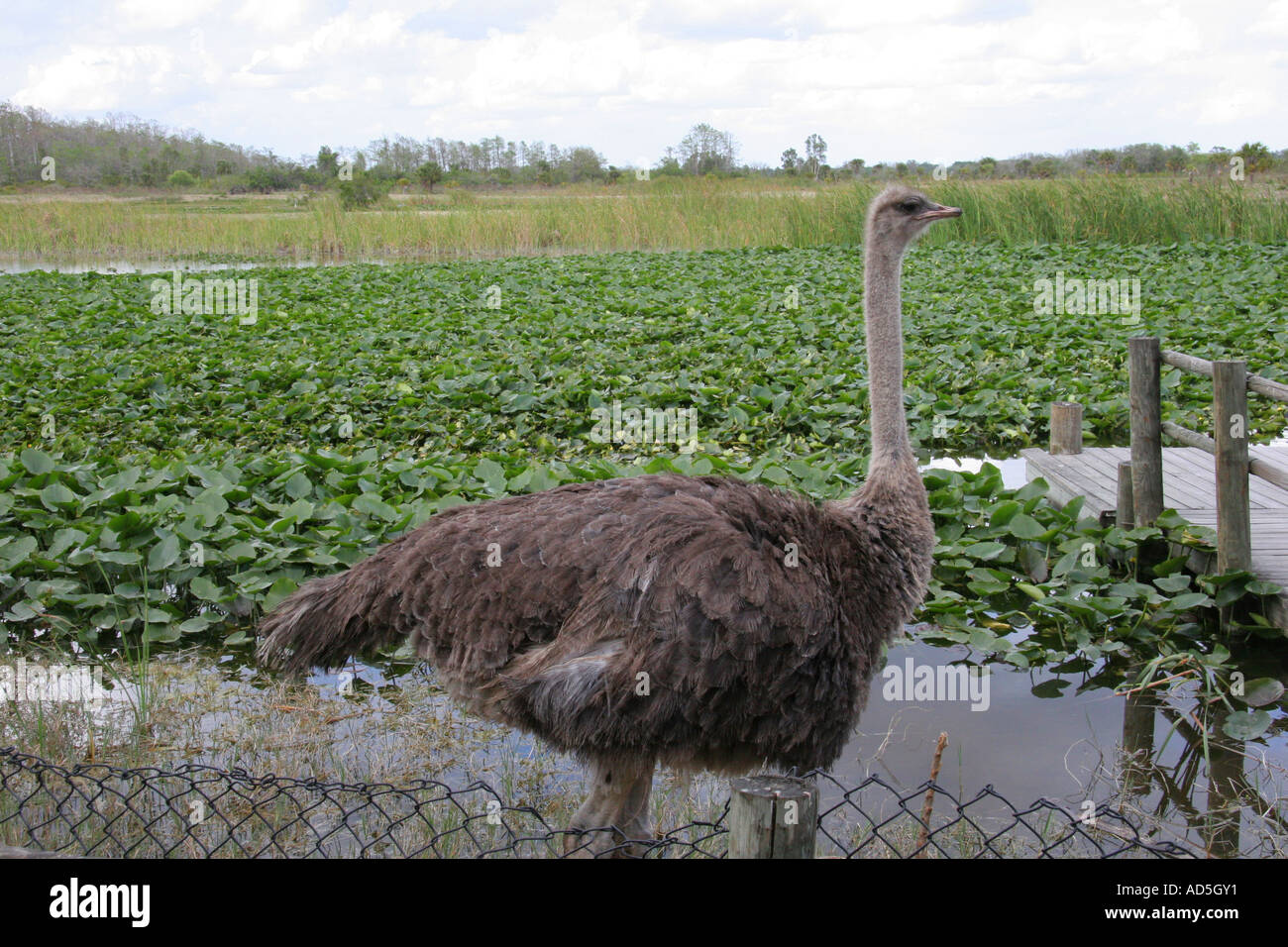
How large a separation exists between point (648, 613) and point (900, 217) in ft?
6.31

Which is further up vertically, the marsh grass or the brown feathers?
the marsh grass

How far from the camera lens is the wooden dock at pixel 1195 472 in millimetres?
4797

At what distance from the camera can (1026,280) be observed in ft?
44.9

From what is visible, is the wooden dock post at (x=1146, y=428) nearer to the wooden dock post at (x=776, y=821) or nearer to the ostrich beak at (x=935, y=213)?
the ostrich beak at (x=935, y=213)

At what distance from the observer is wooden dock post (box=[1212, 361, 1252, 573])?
4.78 m

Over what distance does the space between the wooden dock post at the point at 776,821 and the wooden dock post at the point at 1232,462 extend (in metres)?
3.33

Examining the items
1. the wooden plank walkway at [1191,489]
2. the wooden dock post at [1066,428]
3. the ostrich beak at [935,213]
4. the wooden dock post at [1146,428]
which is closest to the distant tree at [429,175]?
the wooden dock post at [1066,428]

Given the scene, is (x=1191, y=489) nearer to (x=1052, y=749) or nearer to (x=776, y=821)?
(x=1052, y=749)

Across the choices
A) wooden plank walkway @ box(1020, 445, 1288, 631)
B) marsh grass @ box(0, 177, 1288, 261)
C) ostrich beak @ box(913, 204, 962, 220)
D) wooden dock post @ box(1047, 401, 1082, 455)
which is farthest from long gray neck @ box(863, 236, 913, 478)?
marsh grass @ box(0, 177, 1288, 261)

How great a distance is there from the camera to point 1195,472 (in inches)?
257

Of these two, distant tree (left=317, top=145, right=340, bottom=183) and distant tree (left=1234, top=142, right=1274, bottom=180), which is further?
distant tree (left=317, top=145, right=340, bottom=183)

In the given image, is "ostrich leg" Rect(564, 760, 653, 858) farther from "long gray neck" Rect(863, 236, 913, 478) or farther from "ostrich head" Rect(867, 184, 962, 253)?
"ostrich head" Rect(867, 184, 962, 253)

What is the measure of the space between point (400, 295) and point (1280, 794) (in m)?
12.2

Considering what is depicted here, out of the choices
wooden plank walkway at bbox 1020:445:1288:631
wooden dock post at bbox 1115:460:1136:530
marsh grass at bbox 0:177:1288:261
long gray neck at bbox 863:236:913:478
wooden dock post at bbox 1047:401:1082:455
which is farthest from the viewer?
marsh grass at bbox 0:177:1288:261
